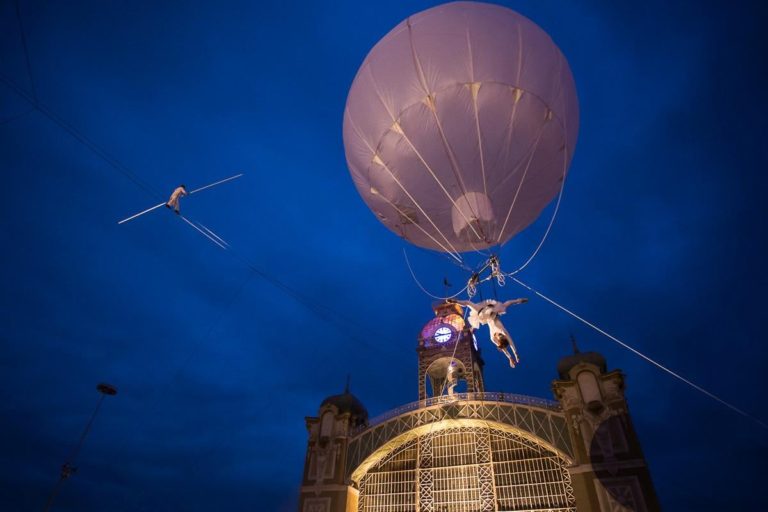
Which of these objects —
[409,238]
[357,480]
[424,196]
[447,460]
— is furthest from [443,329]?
[424,196]

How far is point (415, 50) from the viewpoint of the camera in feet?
28.0

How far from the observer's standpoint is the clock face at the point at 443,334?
28.9 metres

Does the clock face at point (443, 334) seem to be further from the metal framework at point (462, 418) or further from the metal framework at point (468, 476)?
the metal framework at point (468, 476)

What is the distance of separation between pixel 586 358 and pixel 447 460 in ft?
31.3

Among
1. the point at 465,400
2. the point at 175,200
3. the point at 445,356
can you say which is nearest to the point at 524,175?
Result: the point at 175,200

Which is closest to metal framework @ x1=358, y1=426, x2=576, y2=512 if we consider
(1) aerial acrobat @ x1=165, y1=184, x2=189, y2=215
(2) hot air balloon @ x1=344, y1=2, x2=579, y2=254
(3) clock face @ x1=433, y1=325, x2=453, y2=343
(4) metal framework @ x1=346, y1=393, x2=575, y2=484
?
(4) metal framework @ x1=346, y1=393, x2=575, y2=484

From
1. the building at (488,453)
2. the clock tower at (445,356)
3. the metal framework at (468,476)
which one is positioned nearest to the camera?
the building at (488,453)

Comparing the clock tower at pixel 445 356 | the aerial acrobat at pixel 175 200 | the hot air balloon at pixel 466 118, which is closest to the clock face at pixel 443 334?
the clock tower at pixel 445 356

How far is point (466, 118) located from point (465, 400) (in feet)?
57.5

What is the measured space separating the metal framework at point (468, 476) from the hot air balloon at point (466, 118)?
1499 centimetres

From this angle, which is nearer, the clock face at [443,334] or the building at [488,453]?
the building at [488,453]

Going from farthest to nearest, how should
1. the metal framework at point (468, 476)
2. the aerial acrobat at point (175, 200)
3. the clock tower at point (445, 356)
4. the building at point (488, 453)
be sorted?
the clock tower at point (445, 356) < the metal framework at point (468, 476) < the building at point (488, 453) < the aerial acrobat at point (175, 200)

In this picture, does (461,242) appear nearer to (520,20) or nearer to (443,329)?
(520,20)

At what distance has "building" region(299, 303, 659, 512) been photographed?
54.7 feet
